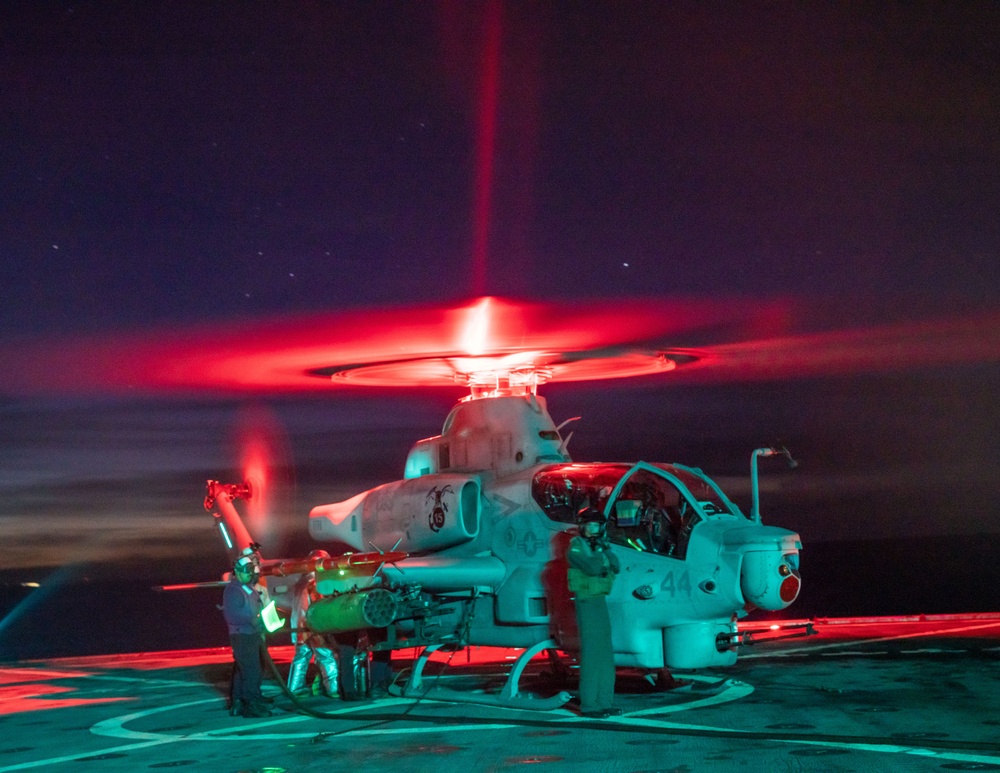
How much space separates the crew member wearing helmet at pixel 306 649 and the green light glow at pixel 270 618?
38 centimetres

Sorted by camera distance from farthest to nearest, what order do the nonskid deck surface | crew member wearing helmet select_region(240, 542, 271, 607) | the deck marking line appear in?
crew member wearing helmet select_region(240, 542, 271, 607) → the deck marking line → the nonskid deck surface

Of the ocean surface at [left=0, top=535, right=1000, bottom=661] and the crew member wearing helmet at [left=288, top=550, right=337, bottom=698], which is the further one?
the ocean surface at [left=0, top=535, right=1000, bottom=661]

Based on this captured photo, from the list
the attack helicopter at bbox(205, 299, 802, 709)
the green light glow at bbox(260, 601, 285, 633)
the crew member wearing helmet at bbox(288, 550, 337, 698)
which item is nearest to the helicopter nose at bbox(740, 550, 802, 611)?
the attack helicopter at bbox(205, 299, 802, 709)

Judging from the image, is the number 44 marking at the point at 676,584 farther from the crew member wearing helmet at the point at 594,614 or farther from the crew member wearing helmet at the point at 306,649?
the crew member wearing helmet at the point at 306,649

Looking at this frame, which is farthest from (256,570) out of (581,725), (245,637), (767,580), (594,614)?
(767,580)

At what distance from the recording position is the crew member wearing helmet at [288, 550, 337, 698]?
12016 millimetres

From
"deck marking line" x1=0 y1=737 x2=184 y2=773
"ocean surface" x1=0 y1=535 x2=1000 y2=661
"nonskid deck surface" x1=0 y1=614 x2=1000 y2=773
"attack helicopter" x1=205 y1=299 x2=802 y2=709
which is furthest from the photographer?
"ocean surface" x1=0 y1=535 x2=1000 y2=661

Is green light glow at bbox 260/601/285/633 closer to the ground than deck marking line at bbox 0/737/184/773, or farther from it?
farther from it

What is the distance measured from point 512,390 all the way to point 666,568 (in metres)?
3.73

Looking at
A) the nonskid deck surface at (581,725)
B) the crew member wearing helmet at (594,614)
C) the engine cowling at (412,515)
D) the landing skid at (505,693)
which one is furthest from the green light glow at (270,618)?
the crew member wearing helmet at (594,614)

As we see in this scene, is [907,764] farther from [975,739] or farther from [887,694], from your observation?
[887,694]

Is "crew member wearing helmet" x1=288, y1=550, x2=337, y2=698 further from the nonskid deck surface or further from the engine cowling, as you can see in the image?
the engine cowling

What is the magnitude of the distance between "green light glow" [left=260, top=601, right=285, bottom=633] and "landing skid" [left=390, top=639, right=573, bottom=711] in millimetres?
1694

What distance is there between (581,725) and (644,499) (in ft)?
9.23
